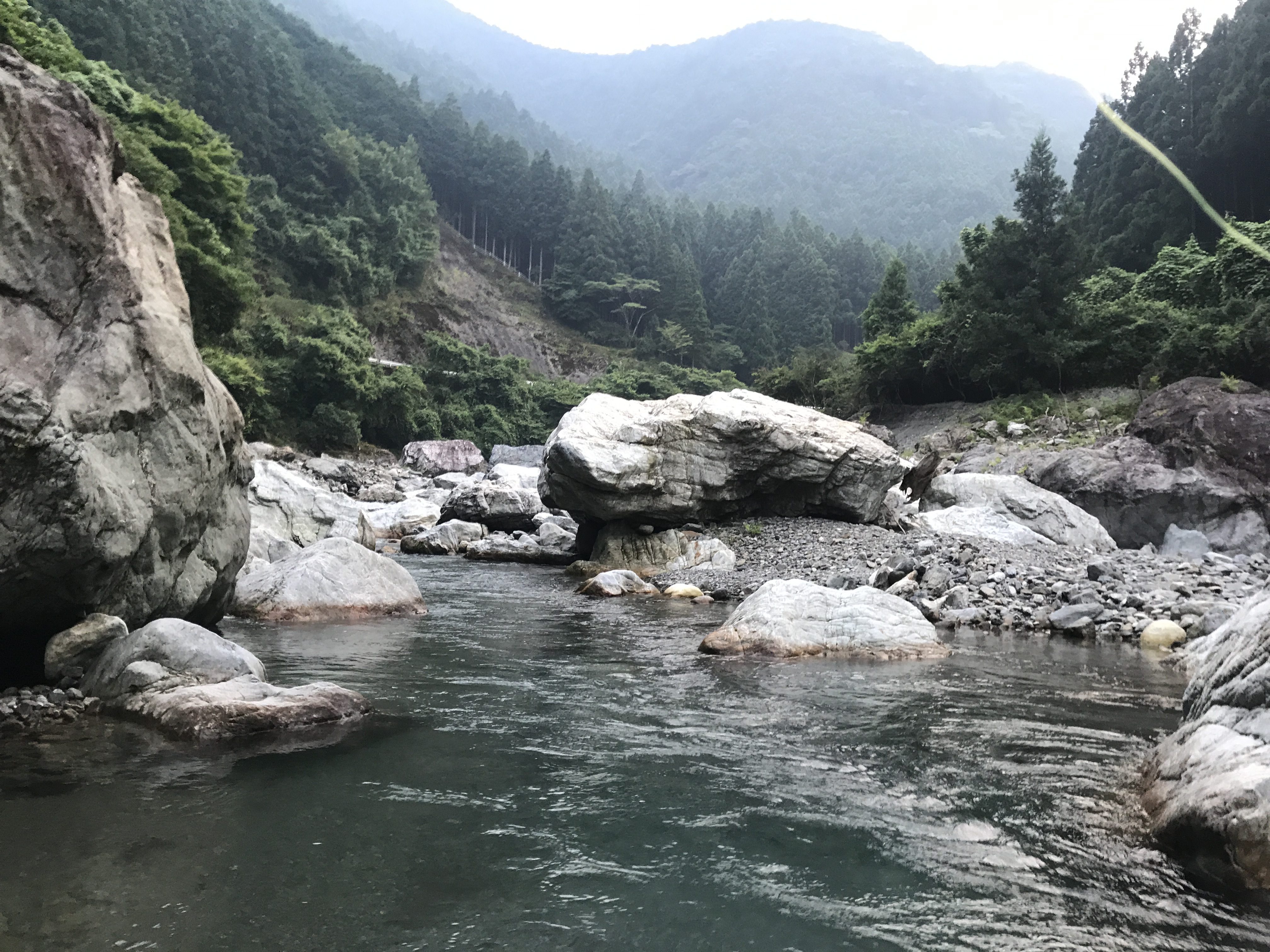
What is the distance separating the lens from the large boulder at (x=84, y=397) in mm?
5348

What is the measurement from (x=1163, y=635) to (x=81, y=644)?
12169mm

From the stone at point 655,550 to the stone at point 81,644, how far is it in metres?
11.7

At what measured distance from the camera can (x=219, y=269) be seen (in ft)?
86.9

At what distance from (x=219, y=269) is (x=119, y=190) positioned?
836 inches

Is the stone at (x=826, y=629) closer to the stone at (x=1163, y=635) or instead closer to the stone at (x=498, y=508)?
the stone at (x=1163, y=635)

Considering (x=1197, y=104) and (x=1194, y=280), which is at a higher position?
(x=1197, y=104)

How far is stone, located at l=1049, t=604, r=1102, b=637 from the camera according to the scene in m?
11.3

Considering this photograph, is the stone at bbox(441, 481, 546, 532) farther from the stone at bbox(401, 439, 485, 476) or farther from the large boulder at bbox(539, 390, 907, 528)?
the stone at bbox(401, 439, 485, 476)

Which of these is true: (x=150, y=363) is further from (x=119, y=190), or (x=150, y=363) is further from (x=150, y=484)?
(x=119, y=190)

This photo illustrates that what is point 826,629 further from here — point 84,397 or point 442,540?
point 442,540

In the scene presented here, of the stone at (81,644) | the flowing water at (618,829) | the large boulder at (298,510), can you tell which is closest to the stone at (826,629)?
the flowing water at (618,829)

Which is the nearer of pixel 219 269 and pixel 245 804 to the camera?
pixel 245 804

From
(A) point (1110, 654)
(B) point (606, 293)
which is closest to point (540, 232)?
(B) point (606, 293)

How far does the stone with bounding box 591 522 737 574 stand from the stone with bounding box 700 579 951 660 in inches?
278
